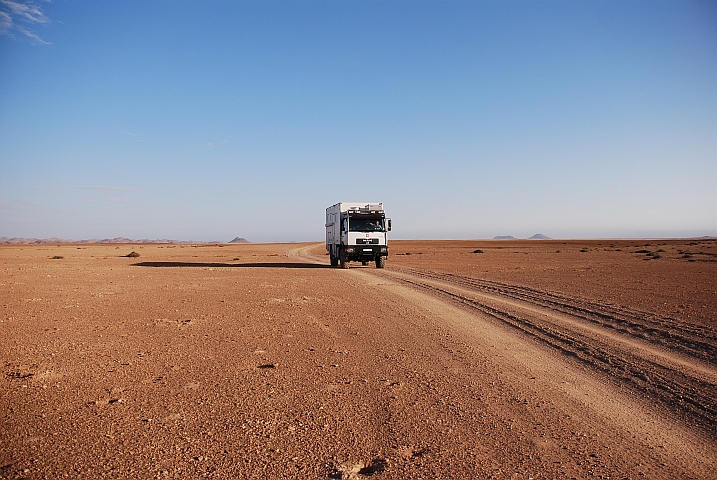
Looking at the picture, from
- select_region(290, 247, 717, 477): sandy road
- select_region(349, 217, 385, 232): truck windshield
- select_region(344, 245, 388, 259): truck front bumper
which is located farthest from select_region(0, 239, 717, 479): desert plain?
select_region(344, 245, 388, 259): truck front bumper

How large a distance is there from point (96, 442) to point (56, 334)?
5.87 meters

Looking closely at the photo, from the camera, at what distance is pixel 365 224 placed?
1112 inches

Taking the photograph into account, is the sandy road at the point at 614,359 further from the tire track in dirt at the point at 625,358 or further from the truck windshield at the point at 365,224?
the truck windshield at the point at 365,224

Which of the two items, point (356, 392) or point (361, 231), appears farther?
point (361, 231)

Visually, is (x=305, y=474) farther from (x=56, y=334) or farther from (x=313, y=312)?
(x=313, y=312)

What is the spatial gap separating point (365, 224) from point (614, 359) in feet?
68.4

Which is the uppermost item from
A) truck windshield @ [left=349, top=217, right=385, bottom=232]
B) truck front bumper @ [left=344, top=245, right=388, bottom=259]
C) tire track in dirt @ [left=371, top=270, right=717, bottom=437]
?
truck windshield @ [left=349, top=217, right=385, bottom=232]

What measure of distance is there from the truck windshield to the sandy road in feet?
44.3

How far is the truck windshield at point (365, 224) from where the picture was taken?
28.0 meters

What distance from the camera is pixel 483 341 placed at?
9219 mm

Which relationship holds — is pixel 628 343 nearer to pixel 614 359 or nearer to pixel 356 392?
pixel 614 359

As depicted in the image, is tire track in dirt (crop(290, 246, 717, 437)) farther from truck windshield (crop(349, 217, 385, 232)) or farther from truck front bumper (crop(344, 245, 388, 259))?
truck front bumper (crop(344, 245, 388, 259))

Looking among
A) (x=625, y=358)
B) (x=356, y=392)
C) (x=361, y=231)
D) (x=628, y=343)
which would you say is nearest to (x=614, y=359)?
(x=625, y=358)

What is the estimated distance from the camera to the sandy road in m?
5.27
